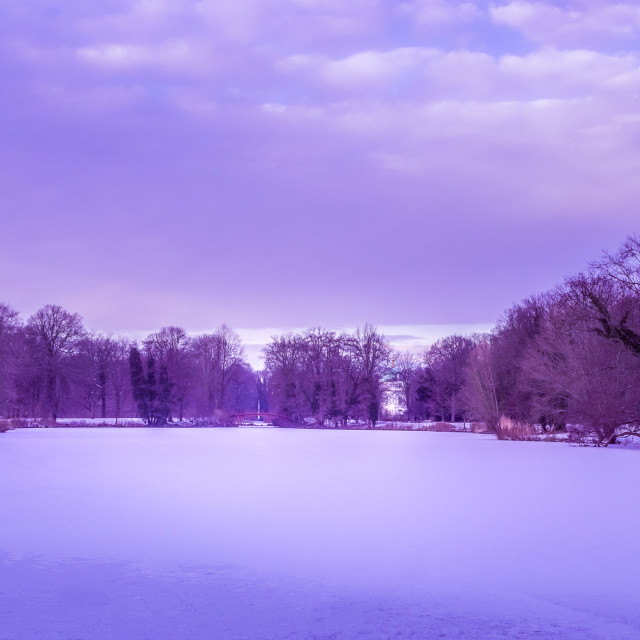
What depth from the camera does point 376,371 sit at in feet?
180

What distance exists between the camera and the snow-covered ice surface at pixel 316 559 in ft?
13.4

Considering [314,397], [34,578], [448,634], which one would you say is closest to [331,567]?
[448,634]

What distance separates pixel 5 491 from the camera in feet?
32.6

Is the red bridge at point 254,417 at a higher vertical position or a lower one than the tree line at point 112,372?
lower

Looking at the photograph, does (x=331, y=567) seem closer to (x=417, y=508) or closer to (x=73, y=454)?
(x=417, y=508)

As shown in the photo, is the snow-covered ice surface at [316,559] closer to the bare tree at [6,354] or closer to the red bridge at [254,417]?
the bare tree at [6,354]

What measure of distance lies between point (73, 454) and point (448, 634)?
1548cm

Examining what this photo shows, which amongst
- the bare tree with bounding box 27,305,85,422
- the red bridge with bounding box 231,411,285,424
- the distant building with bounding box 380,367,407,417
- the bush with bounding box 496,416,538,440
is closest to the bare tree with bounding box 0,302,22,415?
the bare tree with bounding box 27,305,85,422

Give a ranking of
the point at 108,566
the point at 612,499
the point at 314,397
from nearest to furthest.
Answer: the point at 108,566
the point at 612,499
the point at 314,397

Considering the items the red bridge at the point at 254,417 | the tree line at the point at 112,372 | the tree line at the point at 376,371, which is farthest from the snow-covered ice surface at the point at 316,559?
the red bridge at the point at 254,417

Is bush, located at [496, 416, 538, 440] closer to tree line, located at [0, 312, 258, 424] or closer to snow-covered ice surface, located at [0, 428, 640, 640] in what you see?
snow-covered ice surface, located at [0, 428, 640, 640]

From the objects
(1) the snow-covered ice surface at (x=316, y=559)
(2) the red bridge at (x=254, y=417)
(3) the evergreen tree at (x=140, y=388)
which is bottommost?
(2) the red bridge at (x=254, y=417)

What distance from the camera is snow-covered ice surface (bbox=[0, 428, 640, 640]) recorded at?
13.4 feet

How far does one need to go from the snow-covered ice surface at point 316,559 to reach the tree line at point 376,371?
42.7 ft
